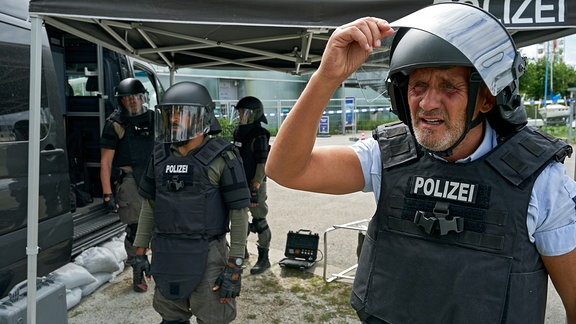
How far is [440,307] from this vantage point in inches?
49.6

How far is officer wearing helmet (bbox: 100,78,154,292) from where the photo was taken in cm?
423

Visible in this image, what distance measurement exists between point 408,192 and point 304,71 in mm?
3984

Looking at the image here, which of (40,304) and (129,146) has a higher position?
(129,146)

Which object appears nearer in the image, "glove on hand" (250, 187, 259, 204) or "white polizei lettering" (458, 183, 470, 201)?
"white polizei lettering" (458, 183, 470, 201)

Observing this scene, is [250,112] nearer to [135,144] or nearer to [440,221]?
[135,144]

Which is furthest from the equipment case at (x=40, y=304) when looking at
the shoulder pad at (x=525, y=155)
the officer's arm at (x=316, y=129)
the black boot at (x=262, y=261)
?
the shoulder pad at (x=525, y=155)

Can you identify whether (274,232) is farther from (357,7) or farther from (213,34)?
(357,7)

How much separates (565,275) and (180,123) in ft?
7.00

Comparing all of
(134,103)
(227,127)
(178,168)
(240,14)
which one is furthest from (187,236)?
(227,127)

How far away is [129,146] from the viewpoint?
4.28 metres

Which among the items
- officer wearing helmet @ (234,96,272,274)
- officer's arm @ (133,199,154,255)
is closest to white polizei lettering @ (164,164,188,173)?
officer's arm @ (133,199,154,255)

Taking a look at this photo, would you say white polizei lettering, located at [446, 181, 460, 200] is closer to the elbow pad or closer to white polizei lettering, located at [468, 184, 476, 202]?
white polizei lettering, located at [468, 184, 476, 202]

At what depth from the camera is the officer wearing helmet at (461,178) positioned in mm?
1182

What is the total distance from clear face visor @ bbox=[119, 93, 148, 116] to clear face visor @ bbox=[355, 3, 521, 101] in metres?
3.47
